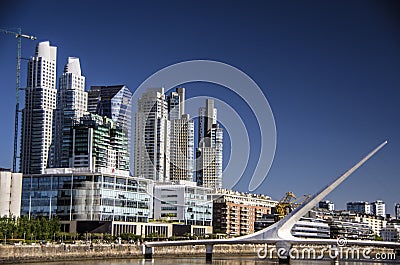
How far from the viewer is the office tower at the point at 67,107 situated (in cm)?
9450

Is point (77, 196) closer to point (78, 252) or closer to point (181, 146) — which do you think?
point (78, 252)

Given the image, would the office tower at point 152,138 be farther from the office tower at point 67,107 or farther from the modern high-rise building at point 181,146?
the office tower at point 67,107

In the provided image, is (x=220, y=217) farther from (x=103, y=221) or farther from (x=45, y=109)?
(x=45, y=109)

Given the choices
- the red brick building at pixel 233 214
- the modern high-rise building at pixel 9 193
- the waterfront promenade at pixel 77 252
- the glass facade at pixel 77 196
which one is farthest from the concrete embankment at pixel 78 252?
the red brick building at pixel 233 214

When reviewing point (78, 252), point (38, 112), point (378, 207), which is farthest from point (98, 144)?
point (378, 207)

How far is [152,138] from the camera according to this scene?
101 metres

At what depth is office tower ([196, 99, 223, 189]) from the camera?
4478 inches

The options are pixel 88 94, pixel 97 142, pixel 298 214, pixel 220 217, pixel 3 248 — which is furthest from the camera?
pixel 88 94

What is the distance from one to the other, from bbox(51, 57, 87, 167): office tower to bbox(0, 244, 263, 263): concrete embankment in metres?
42.0

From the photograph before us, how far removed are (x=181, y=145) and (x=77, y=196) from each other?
49.2m

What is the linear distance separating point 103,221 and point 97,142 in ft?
125

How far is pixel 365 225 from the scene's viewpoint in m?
107

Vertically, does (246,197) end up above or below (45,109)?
below

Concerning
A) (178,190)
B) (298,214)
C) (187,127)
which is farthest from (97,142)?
(298,214)
